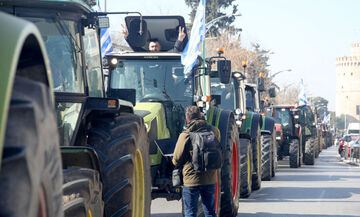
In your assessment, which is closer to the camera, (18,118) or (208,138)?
(18,118)

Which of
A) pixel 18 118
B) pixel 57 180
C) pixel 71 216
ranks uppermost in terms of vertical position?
pixel 18 118

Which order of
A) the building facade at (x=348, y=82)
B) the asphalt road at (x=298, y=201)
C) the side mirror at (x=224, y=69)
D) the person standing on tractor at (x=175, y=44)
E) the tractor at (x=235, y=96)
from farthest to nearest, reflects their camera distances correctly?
the building facade at (x=348, y=82) → the tractor at (x=235, y=96) → the asphalt road at (x=298, y=201) → the person standing on tractor at (x=175, y=44) → the side mirror at (x=224, y=69)

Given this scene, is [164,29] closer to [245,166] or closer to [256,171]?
[245,166]

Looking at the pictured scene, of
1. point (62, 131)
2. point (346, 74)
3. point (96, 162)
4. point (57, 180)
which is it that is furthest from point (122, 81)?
point (346, 74)

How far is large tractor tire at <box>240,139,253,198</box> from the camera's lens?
13.3 metres

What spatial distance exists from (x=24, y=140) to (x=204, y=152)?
6025 mm

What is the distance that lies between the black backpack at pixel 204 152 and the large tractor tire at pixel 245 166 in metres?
4.89

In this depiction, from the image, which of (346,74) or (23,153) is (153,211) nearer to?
(23,153)

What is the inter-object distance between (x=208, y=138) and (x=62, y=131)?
2627mm

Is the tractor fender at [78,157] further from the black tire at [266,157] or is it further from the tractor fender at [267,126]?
the tractor fender at [267,126]

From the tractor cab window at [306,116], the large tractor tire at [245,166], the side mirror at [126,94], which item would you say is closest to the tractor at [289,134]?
the tractor cab window at [306,116]

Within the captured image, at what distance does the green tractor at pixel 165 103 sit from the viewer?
959cm

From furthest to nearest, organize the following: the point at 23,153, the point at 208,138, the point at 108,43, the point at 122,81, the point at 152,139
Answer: the point at 108,43 → the point at 122,81 → the point at 152,139 → the point at 208,138 → the point at 23,153

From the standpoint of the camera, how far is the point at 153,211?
12.1m
